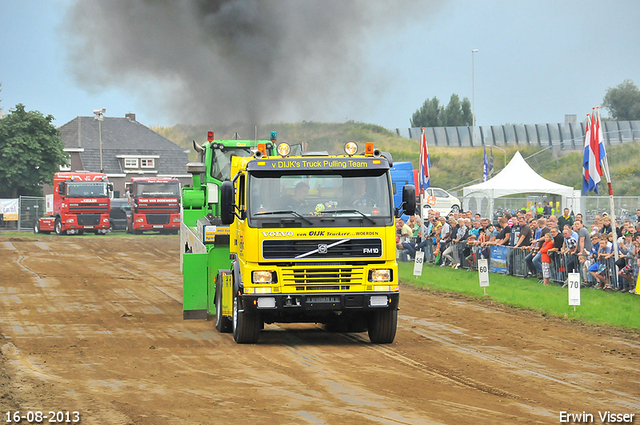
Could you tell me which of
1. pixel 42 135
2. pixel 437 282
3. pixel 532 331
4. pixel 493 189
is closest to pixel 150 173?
pixel 42 135

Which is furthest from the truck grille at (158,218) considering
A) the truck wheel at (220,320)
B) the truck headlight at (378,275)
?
the truck headlight at (378,275)

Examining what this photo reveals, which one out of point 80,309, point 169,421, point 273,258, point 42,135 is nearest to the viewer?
point 169,421

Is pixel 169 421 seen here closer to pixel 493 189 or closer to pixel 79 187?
pixel 493 189

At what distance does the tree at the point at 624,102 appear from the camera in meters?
101

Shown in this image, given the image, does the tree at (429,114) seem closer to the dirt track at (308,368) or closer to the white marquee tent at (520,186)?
the white marquee tent at (520,186)

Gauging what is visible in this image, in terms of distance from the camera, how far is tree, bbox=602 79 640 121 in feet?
330

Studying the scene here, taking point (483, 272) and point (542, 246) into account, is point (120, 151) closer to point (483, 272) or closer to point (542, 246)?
point (542, 246)

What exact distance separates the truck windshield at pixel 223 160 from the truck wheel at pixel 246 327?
591 centimetres

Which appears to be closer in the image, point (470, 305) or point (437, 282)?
point (470, 305)

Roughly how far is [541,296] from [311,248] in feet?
29.0

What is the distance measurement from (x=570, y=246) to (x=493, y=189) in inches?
599

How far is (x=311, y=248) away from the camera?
36.9ft

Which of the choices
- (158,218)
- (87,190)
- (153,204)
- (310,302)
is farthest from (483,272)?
(87,190)

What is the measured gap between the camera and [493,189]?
35.1 m
